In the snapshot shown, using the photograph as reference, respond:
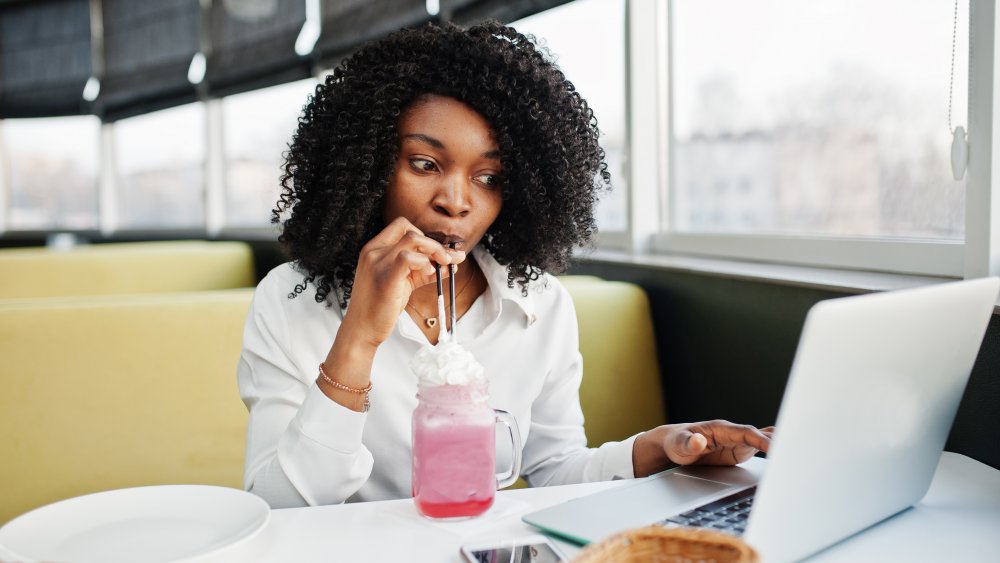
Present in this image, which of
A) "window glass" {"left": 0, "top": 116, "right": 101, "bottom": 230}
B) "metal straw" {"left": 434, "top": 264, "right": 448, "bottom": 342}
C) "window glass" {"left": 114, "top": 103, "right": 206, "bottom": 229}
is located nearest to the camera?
"metal straw" {"left": 434, "top": 264, "right": 448, "bottom": 342}

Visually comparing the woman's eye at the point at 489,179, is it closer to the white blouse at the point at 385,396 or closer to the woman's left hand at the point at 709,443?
the white blouse at the point at 385,396

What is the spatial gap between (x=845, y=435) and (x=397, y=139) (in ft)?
2.63

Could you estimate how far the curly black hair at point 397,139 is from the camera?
4.10 feet

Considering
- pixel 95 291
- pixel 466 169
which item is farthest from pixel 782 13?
pixel 95 291

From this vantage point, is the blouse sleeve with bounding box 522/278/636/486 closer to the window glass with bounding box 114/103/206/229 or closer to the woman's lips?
the woman's lips

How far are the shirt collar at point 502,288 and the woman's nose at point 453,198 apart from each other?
184 millimetres

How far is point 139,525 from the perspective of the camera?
0.83 metres

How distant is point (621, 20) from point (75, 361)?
179cm

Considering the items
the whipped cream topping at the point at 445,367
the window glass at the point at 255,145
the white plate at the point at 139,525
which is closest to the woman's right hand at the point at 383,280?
the whipped cream topping at the point at 445,367

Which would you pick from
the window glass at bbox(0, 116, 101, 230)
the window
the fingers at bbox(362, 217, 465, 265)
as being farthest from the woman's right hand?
the window glass at bbox(0, 116, 101, 230)

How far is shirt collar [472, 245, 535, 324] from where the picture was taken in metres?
1.33

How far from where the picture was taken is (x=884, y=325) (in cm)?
63

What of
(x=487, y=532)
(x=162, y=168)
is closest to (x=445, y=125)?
(x=487, y=532)

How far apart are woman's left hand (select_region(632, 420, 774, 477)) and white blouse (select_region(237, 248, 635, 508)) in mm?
90
